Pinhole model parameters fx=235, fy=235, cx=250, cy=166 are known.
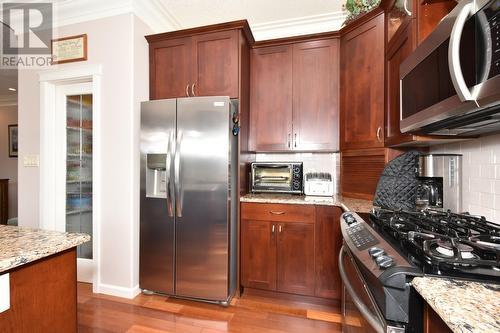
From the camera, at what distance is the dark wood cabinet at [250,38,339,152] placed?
226 cm

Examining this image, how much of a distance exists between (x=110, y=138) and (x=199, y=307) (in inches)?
66.8

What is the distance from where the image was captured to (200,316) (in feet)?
6.14

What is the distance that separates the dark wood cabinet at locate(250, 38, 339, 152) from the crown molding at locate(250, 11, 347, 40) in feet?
1.39

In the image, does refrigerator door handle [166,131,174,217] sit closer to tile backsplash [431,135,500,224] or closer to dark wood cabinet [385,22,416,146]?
dark wood cabinet [385,22,416,146]

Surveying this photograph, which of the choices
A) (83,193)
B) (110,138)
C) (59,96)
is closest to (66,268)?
(110,138)

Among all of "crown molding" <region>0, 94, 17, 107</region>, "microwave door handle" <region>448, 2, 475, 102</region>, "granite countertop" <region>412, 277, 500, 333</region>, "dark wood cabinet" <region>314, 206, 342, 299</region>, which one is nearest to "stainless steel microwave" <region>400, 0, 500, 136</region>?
"microwave door handle" <region>448, 2, 475, 102</region>

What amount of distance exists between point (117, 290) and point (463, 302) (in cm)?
250

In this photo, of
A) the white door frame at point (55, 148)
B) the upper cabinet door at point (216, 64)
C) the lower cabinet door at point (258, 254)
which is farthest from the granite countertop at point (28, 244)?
the upper cabinet door at point (216, 64)

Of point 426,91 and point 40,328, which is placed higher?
point 426,91

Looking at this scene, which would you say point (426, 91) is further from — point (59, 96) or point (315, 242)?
point (59, 96)

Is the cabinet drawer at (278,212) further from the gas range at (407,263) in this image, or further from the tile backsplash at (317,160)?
the gas range at (407,263)

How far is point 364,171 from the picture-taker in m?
2.06

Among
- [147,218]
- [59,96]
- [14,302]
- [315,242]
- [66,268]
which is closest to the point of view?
[14,302]

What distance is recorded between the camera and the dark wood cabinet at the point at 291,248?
6.36 feet
